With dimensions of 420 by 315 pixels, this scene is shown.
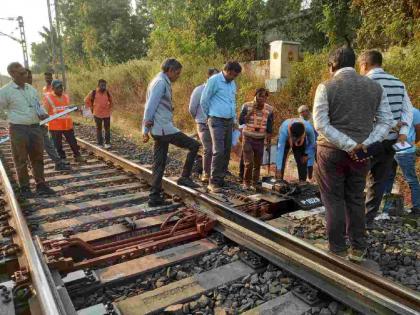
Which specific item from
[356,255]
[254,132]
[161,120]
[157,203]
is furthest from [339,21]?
[356,255]

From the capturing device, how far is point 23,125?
552cm

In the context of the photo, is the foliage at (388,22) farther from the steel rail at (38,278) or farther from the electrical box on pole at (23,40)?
the electrical box on pole at (23,40)

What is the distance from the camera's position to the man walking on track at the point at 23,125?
5.34 m

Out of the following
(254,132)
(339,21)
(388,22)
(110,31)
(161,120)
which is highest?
(110,31)

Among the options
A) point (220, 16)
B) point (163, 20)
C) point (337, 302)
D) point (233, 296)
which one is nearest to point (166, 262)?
point (233, 296)

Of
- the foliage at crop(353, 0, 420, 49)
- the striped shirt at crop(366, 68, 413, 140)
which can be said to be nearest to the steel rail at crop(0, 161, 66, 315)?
the striped shirt at crop(366, 68, 413, 140)

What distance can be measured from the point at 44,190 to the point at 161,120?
2286 millimetres

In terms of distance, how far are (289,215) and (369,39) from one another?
742 cm

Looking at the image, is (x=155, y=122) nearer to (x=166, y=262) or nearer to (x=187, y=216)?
(x=187, y=216)

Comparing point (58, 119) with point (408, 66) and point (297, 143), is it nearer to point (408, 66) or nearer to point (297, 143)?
point (297, 143)

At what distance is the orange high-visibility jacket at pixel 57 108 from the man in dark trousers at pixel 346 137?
589cm

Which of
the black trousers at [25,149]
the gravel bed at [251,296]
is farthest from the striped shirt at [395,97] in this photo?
the black trousers at [25,149]

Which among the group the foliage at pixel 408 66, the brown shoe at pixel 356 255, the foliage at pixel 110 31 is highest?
the foliage at pixel 110 31

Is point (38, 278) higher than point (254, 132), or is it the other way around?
point (254, 132)
